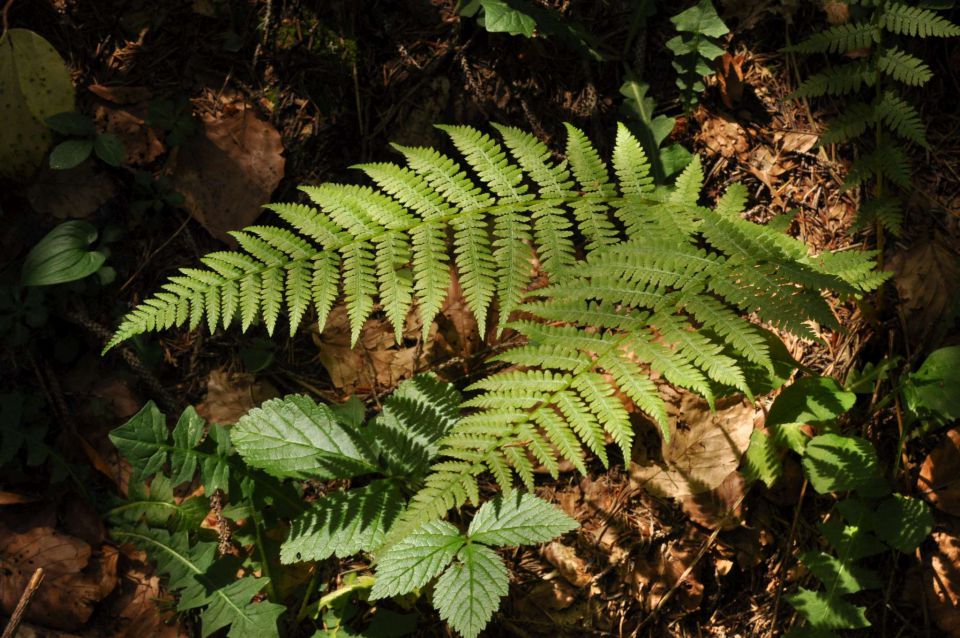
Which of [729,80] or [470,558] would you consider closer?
[470,558]

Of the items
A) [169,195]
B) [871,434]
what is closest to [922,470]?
[871,434]

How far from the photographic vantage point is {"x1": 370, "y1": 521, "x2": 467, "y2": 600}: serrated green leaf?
2.49 m

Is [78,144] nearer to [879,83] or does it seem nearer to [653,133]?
[653,133]

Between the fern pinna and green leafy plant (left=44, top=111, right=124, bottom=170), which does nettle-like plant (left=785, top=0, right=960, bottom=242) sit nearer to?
the fern pinna

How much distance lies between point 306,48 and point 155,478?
208 centimetres

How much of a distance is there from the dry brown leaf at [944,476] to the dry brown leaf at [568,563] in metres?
1.38

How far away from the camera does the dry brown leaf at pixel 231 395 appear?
11.1 feet

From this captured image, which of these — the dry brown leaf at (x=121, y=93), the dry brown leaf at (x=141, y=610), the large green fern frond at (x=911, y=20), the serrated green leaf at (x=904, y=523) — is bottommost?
the dry brown leaf at (x=141, y=610)

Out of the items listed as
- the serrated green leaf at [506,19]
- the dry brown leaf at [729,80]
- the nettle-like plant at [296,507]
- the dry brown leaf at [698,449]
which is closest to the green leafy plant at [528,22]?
the serrated green leaf at [506,19]

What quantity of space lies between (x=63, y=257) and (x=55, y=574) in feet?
4.43

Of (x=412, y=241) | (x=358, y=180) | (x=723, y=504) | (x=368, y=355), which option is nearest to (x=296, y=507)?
(x=368, y=355)

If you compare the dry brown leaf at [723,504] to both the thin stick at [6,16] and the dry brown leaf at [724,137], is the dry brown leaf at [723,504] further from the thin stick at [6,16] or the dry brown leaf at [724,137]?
the thin stick at [6,16]

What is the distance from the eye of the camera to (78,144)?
11.2 feet

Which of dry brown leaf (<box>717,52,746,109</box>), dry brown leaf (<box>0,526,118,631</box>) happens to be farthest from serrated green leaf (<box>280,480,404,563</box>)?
dry brown leaf (<box>717,52,746,109</box>)
